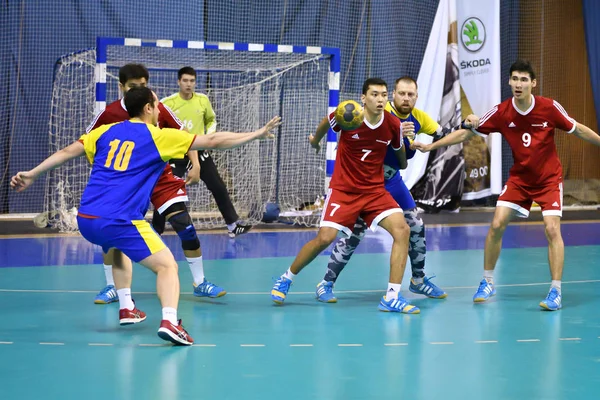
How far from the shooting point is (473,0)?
14.5 m

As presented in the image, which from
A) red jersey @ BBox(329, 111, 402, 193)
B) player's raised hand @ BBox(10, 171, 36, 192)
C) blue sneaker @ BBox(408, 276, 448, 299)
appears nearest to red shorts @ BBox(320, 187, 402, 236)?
red jersey @ BBox(329, 111, 402, 193)

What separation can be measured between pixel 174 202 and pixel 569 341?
313 centimetres

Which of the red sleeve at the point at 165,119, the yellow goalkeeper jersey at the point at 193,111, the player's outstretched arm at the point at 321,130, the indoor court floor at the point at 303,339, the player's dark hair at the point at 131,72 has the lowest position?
the indoor court floor at the point at 303,339

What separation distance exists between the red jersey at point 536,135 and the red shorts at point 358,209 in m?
1.16

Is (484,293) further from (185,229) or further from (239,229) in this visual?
(239,229)

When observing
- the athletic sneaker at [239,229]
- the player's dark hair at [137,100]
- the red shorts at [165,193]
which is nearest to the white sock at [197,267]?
the red shorts at [165,193]

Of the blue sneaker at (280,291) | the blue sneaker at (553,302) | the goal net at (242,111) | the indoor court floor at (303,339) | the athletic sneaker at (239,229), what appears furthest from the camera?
the goal net at (242,111)

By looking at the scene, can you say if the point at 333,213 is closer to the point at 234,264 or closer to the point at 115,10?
the point at 234,264

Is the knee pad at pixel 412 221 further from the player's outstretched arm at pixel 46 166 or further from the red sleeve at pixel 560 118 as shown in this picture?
the player's outstretched arm at pixel 46 166

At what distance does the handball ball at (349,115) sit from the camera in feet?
21.1

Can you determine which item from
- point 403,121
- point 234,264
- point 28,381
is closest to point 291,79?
point 234,264

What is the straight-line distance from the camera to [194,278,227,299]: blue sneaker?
7043 mm

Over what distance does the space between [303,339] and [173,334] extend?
882mm

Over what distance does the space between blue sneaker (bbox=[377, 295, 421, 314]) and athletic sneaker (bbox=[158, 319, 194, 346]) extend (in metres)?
1.76
